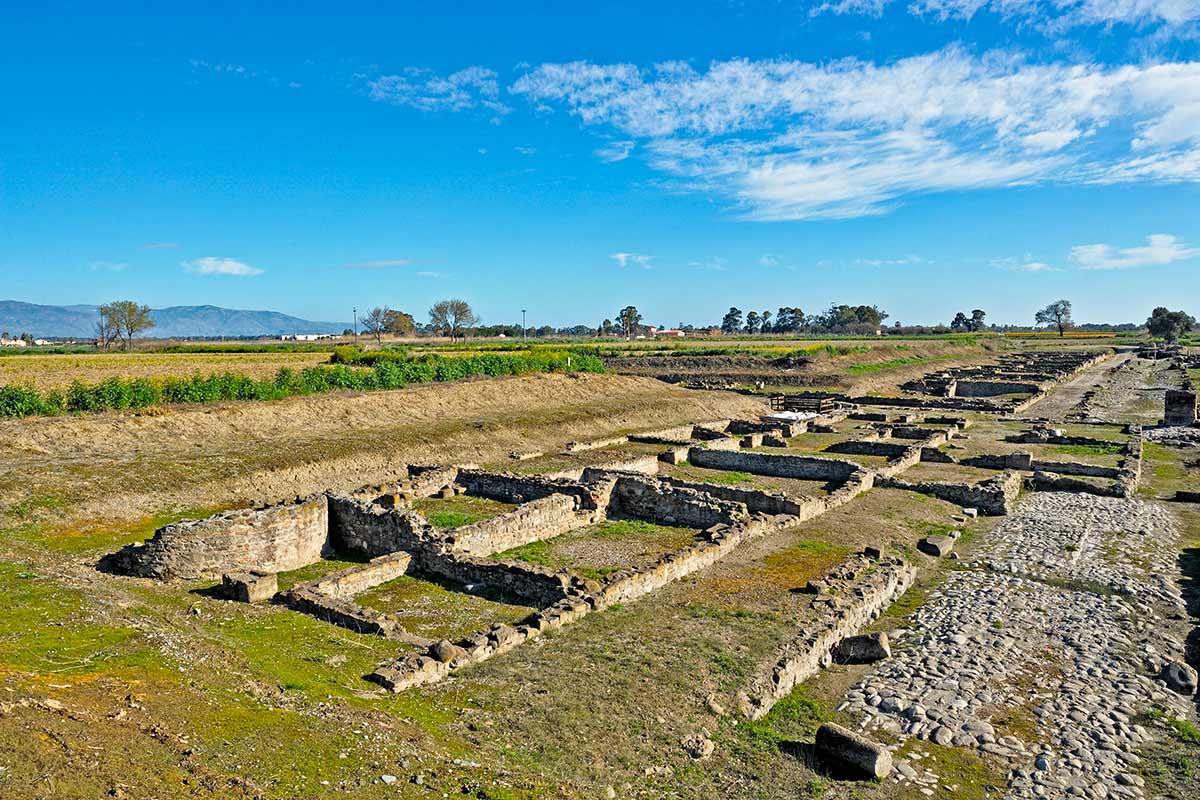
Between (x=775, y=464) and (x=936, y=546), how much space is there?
387 inches

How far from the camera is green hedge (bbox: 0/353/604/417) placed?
86.1ft

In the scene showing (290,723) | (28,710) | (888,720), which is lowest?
(888,720)

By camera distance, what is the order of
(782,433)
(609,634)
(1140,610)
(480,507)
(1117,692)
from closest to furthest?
(1117,692), (609,634), (1140,610), (480,507), (782,433)

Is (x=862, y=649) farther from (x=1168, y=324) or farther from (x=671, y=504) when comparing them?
(x=1168, y=324)

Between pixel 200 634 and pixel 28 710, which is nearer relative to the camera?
pixel 28 710

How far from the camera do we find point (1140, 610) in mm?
12805

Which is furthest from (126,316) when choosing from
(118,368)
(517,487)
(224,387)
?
(517,487)

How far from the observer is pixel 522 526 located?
17.0 m

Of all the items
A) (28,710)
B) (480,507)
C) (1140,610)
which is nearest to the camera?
(28,710)

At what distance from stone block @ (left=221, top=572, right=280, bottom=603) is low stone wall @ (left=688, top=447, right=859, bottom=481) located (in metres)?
17.8

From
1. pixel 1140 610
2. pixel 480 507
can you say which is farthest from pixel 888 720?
pixel 480 507

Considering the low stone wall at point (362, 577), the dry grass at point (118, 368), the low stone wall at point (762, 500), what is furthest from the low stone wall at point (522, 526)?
the dry grass at point (118, 368)

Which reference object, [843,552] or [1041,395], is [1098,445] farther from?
[1041,395]

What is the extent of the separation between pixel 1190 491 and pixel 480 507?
69.1 ft
